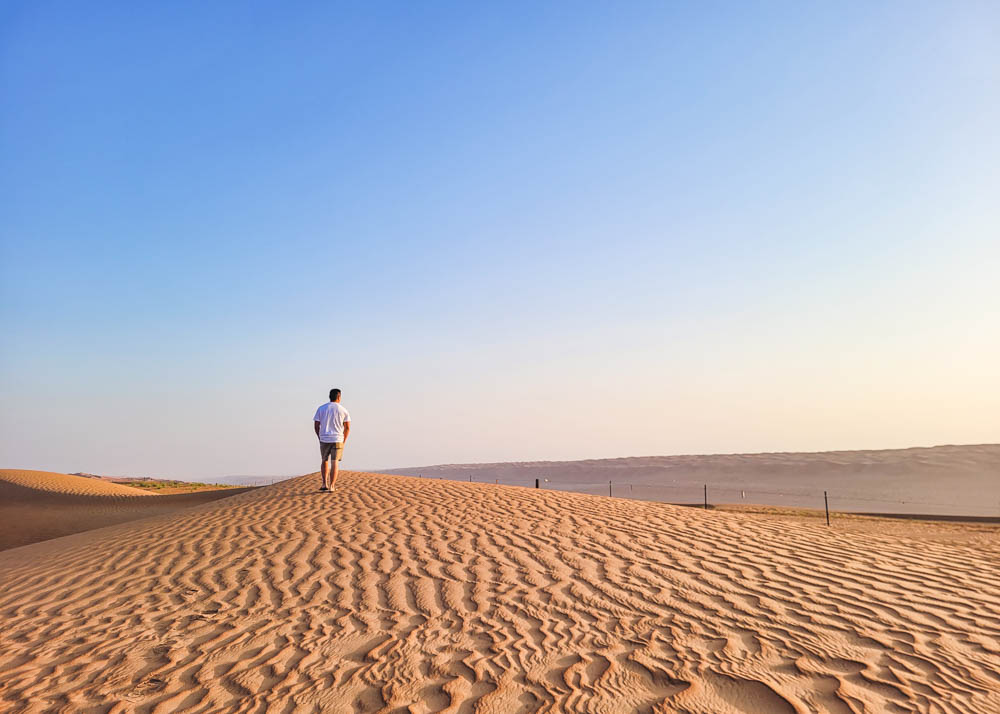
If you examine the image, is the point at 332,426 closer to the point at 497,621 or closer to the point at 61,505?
the point at 497,621

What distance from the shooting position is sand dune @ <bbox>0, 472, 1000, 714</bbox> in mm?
3695

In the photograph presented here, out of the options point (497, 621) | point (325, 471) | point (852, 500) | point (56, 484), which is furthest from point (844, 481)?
point (56, 484)

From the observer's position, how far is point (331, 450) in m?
11.6

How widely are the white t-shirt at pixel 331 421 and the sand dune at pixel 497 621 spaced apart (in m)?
2.57

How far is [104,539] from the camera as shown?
9422mm

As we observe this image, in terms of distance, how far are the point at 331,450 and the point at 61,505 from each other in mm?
17871

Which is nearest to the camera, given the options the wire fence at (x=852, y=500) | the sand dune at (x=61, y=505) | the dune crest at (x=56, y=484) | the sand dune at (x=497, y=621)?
the sand dune at (x=497, y=621)

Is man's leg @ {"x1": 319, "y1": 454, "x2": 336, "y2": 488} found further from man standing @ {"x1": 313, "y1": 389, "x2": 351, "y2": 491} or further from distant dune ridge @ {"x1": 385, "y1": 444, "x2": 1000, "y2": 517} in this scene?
distant dune ridge @ {"x1": 385, "y1": 444, "x2": 1000, "y2": 517}

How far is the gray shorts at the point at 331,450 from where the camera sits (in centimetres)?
1154

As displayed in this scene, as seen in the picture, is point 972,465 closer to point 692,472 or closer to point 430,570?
point 692,472

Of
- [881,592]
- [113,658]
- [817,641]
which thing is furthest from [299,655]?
[881,592]

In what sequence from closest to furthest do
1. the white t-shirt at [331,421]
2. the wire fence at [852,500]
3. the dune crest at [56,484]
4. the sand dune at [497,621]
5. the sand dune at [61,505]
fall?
the sand dune at [497,621] < the white t-shirt at [331,421] < the sand dune at [61,505] < the dune crest at [56,484] < the wire fence at [852,500]

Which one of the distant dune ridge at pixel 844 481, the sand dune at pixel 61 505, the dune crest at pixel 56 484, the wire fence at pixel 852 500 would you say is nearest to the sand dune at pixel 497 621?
the sand dune at pixel 61 505

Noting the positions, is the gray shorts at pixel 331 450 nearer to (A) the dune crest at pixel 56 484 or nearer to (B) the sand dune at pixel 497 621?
(B) the sand dune at pixel 497 621
